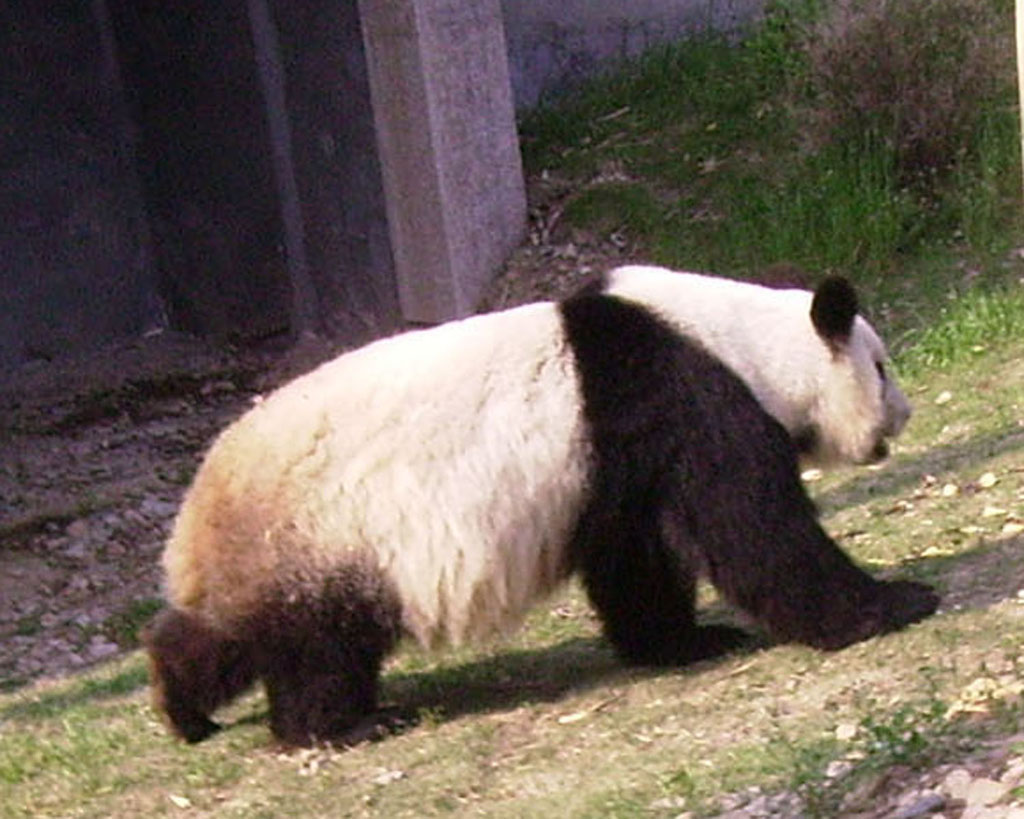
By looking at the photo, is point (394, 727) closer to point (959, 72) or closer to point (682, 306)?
point (682, 306)

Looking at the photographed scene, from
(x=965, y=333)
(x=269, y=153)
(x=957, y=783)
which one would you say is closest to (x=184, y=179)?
(x=269, y=153)

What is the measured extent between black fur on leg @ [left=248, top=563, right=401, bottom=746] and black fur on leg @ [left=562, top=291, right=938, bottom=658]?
59 centimetres

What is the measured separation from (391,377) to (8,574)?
3933mm

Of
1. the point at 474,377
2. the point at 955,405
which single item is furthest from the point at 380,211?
the point at 474,377

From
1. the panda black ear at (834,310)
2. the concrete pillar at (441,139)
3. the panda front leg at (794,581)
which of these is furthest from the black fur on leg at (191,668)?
the concrete pillar at (441,139)

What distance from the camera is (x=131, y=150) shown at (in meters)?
12.7

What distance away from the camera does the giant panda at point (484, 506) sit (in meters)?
5.38

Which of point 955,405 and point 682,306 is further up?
point 682,306

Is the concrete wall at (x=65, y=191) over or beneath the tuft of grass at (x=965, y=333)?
over

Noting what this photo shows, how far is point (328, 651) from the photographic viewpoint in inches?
213

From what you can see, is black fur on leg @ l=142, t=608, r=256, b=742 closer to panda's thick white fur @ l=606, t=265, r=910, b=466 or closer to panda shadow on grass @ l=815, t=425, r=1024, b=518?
panda's thick white fur @ l=606, t=265, r=910, b=466

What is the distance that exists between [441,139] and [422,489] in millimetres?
5596

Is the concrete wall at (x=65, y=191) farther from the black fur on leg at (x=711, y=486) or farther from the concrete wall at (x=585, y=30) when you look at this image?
the black fur on leg at (x=711, y=486)

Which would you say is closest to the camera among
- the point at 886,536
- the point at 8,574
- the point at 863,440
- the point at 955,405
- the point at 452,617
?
the point at 452,617
